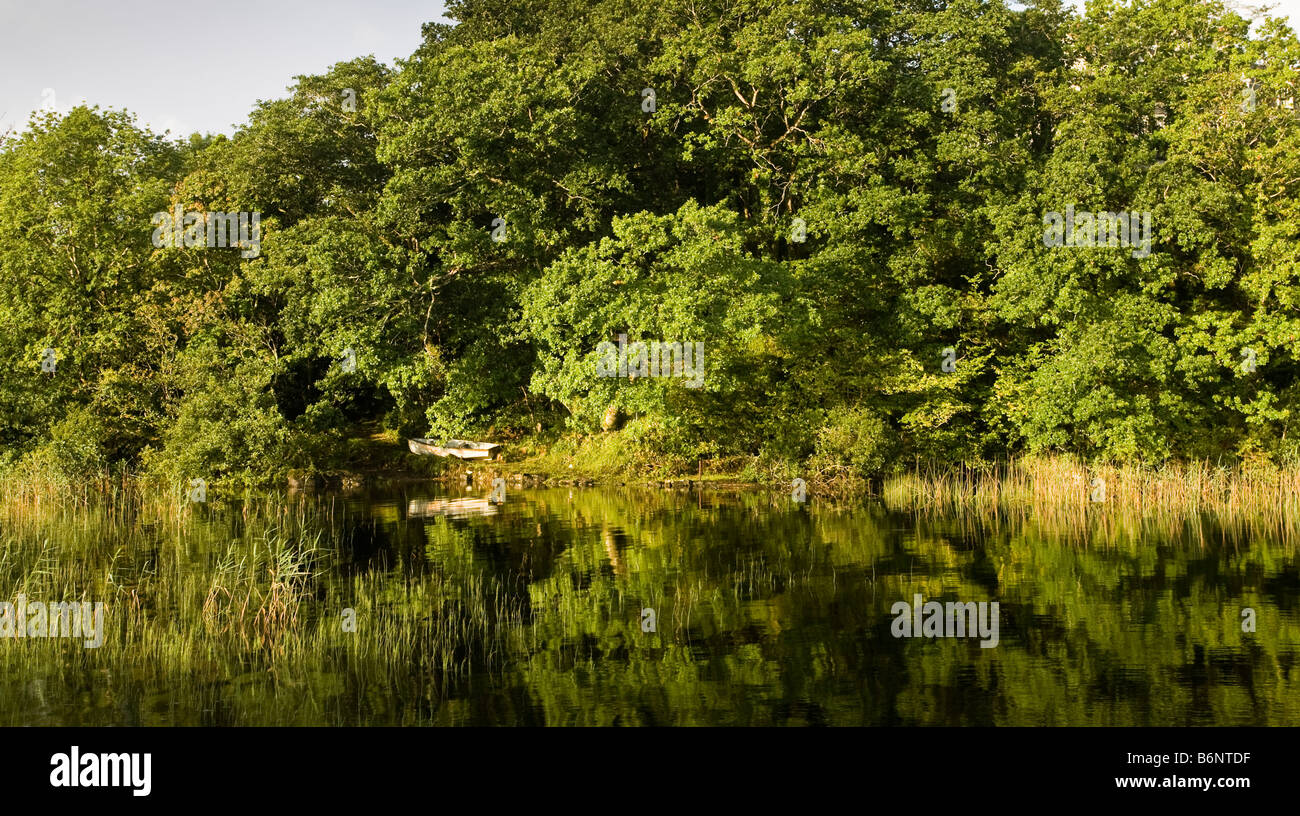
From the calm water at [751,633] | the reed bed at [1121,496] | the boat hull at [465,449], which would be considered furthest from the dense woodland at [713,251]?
the calm water at [751,633]

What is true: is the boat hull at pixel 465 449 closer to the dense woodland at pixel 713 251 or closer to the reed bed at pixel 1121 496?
the dense woodland at pixel 713 251

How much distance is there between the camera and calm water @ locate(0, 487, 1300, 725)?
1069 centimetres

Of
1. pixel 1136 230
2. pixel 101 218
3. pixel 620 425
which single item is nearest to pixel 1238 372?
pixel 1136 230

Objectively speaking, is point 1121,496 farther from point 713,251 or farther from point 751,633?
point 751,633

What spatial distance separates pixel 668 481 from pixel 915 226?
12094mm

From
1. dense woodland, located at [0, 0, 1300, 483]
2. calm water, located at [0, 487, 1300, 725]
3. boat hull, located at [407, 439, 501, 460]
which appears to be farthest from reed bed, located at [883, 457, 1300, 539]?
boat hull, located at [407, 439, 501, 460]

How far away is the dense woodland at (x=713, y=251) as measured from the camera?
30.8 m

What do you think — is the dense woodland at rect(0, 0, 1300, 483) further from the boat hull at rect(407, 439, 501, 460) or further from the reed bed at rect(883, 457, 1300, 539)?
the reed bed at rect(883, 457, 1300, 539)

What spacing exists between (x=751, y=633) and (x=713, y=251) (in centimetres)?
1822

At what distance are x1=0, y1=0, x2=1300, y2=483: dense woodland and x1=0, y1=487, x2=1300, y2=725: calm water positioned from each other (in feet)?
31.3

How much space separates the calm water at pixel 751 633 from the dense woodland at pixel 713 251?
953 cm

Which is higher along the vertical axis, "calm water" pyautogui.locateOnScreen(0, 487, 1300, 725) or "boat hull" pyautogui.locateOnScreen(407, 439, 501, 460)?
"boat hull" pyautogui.locateOnScreen(407, 439, 501, 460)
